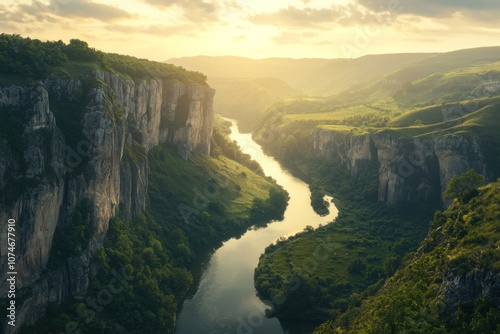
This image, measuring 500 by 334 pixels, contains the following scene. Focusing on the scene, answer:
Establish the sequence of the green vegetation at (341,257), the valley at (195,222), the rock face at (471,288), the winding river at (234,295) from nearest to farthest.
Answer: the rock face at (471,288)
the valley at (195,222)
the winding river at (234,295)
the green vegetation at (341,257)

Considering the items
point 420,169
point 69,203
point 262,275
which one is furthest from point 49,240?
point 420,169

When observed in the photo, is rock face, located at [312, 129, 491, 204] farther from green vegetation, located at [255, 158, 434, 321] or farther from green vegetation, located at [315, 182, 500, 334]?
green vegetation, located at [315, 182, 500, 334]

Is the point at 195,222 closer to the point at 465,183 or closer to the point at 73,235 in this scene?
the point at 73,235

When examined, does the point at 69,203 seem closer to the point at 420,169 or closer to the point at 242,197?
the point at 242,197

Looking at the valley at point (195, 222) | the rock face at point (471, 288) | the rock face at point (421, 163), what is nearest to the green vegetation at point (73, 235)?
the valley at point (195, 222)

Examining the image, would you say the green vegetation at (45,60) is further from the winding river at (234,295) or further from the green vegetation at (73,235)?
the winding river at (234,295)

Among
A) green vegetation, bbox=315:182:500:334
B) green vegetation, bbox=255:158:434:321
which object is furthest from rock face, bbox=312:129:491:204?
green vegetation, bbox=315:182:500:334
